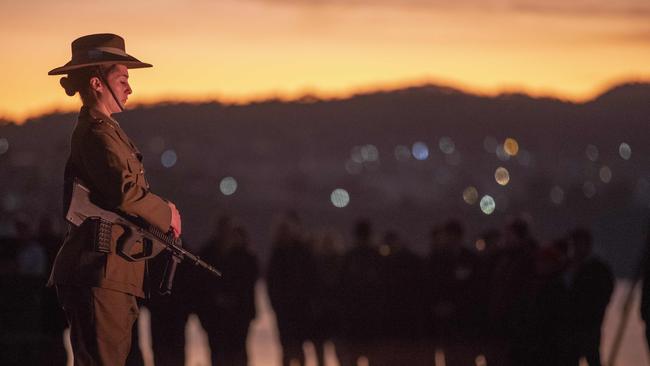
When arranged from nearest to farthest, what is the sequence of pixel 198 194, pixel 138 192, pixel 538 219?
1. pixel 138 192
2. pixel 198 194
3. pixel 538 219

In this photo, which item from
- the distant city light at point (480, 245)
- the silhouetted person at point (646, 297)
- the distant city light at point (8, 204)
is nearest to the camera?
the silhouetted person at point (646, 297)

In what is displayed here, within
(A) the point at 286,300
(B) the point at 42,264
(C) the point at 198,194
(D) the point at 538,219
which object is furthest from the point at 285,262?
(D) the point at 538,219

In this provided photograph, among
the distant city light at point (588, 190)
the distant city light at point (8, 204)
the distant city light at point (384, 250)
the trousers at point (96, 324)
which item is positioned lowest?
the trousers at point (96, 324)

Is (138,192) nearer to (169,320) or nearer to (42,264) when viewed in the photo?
(42,264)

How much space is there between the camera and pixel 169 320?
19.8m

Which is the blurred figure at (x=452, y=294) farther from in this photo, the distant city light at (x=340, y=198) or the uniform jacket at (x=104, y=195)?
the distant city light at (x=340, y=198)

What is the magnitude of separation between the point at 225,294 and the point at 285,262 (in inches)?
40.5

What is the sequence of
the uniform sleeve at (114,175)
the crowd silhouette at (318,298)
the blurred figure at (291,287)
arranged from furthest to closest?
1. the blurred figure at (291,287)
2. the crowd silhouette at (318,298)
3. the uniform sleeve at (114,175)

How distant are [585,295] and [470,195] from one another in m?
155

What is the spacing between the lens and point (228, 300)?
2008 cm

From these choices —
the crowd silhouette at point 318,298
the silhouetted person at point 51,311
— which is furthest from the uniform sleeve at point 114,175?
the crowd silhouette at point 318,298

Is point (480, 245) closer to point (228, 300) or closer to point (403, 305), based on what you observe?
point (403, 305)

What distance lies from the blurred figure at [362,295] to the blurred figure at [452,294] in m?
0.59

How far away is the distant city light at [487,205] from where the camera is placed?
178750mm
